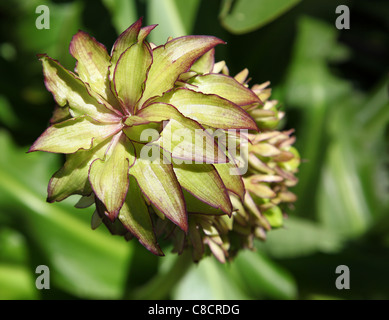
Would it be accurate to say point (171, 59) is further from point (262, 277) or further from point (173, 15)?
point (262, 277)

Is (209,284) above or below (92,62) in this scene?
below

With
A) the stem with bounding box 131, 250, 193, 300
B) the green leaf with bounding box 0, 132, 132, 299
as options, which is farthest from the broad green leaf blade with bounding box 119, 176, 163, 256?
the green leaf with bounding box 0, 132, 132, 299

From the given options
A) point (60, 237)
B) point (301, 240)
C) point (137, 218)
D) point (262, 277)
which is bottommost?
point (262, 277)

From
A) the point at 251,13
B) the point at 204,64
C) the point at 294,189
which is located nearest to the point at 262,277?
the point at 294,189

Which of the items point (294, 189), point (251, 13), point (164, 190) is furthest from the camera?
point (294, 189)

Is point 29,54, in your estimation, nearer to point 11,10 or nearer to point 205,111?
point 11,10
